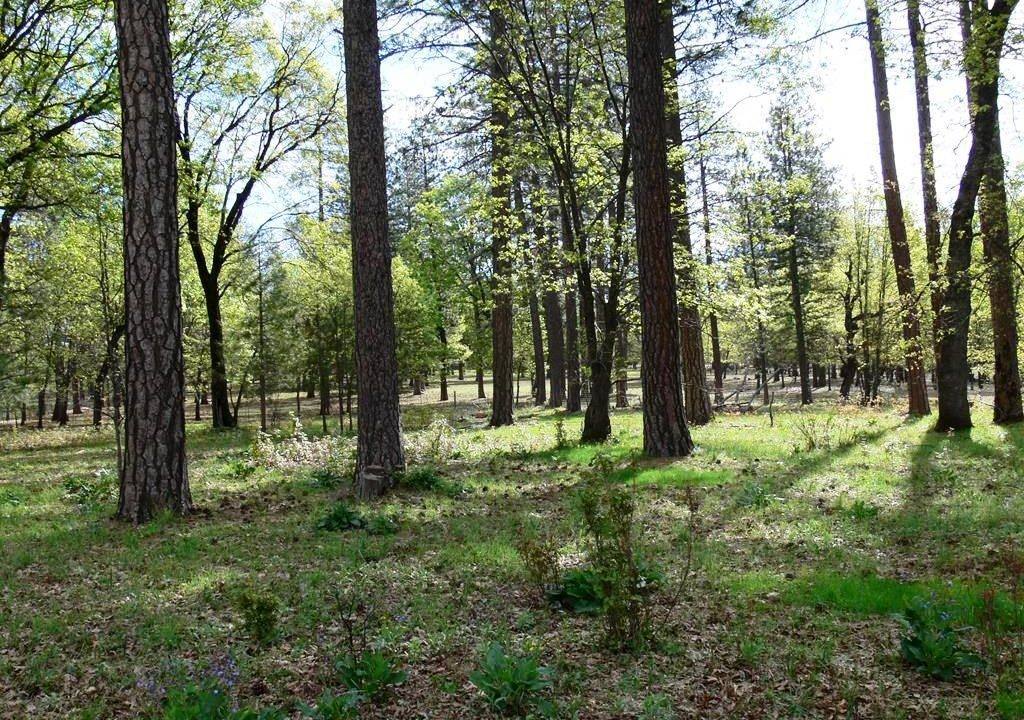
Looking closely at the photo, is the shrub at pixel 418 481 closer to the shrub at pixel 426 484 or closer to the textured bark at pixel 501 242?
the shrub at pixel 426 484

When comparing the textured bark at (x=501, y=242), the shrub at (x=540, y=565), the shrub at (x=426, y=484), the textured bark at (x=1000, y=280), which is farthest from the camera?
the textured bark at (x=501, y=242)

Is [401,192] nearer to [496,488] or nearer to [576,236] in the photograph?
[576,236]

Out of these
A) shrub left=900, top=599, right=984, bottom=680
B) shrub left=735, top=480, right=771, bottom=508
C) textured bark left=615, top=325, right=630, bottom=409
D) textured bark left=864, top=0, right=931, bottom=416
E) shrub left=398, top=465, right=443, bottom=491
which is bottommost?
shrub left=900, top=599, right=984, bottom=680

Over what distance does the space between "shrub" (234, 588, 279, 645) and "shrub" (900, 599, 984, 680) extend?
3.59 m

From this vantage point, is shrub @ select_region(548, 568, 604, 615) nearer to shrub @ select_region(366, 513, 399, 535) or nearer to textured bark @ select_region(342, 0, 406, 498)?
shrub @ select_region(366, 513, 399, 535)

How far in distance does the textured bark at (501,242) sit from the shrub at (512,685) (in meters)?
10.2

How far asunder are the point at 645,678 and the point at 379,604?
1956mm

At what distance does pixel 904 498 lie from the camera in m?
7.34

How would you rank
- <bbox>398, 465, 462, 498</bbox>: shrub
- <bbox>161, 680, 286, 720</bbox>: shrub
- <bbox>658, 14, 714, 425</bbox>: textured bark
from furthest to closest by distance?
<bbox>658, 14, 714, 425</bbox>: textured bark, <bbox>398, 465, 462, 498</bbox>: shrub, <bbox>161, 680, 286, 720</bbox>: shrub

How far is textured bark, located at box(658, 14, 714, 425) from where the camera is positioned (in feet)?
41.3

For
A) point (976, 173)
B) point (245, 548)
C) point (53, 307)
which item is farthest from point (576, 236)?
point (53, 307)

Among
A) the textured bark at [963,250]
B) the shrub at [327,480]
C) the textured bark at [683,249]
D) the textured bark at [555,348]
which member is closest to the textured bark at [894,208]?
the textured bark at [963,250]

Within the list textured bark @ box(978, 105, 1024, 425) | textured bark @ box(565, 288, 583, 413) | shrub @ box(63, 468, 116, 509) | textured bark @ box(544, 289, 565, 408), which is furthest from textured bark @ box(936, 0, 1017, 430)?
textured bark @ box(544, 289, 565, 408)

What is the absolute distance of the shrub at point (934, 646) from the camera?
3.54 metres
